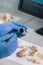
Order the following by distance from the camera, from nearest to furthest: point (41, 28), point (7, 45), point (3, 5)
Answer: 1. point (7, 45)
2. point (41, 28)
3. point (3, 5)

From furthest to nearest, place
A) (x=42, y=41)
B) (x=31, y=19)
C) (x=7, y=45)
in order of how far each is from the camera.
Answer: (x=31, y=19) → (x=42, y=41) → (x=7, y=45)

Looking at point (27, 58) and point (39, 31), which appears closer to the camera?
point (27, 58)

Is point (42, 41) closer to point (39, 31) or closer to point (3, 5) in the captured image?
point (39, 31)

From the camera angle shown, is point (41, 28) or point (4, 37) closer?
point (4, 37)

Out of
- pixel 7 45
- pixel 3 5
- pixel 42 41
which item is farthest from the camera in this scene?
pixel 3 5

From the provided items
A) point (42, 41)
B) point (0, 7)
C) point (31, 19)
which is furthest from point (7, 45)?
point (0, 7)

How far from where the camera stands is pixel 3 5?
1.17 meters

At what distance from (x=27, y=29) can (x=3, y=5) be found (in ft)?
1.10

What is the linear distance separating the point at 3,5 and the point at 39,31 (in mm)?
374

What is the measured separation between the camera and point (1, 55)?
26.7 inches

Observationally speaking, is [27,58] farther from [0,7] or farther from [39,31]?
[0,7]

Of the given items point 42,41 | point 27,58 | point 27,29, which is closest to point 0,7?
point 27,29

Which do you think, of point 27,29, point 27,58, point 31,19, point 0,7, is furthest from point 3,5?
point 27,58

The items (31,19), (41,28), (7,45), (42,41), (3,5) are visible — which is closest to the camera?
(7,45)
